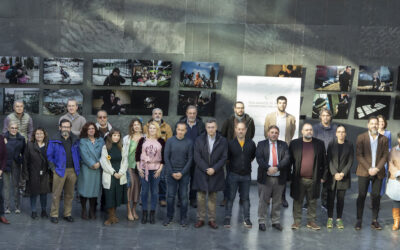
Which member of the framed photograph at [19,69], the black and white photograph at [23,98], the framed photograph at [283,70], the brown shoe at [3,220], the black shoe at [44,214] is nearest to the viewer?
the brown shoe at [3,220]

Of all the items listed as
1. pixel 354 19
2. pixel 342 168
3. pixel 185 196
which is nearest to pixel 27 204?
pixel 185 196

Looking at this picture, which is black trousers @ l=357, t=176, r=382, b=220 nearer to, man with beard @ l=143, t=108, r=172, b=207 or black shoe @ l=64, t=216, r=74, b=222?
man with beard @ l=143, t=108, r=172, b=207

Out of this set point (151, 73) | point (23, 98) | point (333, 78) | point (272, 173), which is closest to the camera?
point (272, 173)

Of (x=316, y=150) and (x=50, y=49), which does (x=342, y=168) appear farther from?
(x=50, y=49)

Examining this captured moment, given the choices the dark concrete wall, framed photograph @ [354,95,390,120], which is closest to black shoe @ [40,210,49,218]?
the dark concrete wall

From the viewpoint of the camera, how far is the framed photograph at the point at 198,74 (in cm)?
1256

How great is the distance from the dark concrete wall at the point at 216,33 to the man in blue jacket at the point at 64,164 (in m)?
3.49

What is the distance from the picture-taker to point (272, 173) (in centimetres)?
909

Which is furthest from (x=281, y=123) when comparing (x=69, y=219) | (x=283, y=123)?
(x=69, y=219)

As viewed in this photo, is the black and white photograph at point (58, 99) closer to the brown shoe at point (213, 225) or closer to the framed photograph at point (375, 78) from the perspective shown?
the brown shoe at point (213, 225)

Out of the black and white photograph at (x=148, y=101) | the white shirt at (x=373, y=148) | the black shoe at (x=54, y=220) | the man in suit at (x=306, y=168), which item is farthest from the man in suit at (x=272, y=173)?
the black and white photograph at (x=148, y=101)

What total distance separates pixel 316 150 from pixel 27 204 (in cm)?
525

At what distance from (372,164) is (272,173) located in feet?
5.85

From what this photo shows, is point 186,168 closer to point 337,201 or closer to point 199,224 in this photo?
point 199,224
